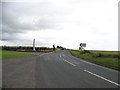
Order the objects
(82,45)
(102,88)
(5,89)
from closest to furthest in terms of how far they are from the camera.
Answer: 1. (5,89)
2. (102,88)
3. (82,45)

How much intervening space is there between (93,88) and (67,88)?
1.23 m

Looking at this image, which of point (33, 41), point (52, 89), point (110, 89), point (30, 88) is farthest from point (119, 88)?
point (33, 41)

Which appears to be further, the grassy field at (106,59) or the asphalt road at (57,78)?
the grassy field at (106,59)

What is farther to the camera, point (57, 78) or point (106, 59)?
point (106, 59)

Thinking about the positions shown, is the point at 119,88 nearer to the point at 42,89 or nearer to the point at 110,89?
the point at 110,89

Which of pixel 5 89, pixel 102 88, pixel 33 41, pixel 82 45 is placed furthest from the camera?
pixel 33 41

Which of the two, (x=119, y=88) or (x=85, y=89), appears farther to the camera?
(x=119, y=88)

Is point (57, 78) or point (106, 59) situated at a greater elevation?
point (57, 78)

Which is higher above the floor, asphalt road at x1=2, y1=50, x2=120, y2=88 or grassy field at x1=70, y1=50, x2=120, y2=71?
asphalt road at x1=2, y1=50, x2=120, y2=88

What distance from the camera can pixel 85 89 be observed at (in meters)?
9.09

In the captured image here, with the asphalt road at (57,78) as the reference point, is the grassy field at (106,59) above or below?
below

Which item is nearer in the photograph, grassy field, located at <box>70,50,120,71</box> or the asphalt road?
the asphalt road

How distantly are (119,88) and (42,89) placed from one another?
3.73m

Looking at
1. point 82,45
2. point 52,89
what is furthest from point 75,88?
point 82,45
